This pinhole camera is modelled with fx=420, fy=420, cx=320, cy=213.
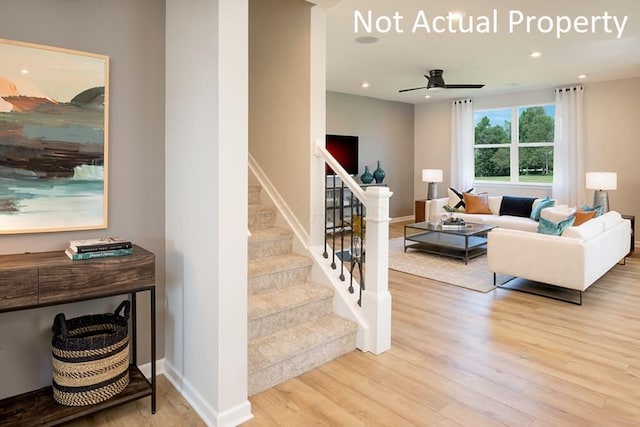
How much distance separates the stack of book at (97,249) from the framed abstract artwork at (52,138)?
0.79ft

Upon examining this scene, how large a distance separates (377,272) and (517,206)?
5.38m

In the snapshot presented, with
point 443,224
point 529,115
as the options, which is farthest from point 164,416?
point 529,115

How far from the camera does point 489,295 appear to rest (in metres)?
4.34

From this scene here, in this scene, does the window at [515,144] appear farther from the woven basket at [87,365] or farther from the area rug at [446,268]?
the woven basket at [87,365]

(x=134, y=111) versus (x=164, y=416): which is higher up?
(x=134, y=111)

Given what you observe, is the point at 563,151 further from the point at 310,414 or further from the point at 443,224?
the point at 310,414

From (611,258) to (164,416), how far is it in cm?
474

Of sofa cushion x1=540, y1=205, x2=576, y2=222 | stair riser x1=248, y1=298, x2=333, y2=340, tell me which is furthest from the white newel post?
sofa cushion x1=540, y1=205, x2=576, y2=222

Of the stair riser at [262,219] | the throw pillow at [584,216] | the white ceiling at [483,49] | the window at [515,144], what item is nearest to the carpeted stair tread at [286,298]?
the stair riser at [262,219]

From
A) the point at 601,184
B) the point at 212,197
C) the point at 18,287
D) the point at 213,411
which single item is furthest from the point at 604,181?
the point at 18,287

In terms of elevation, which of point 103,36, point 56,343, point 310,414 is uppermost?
point 103,36

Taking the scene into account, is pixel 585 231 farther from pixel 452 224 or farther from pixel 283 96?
pixel 283 96

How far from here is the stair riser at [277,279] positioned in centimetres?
301

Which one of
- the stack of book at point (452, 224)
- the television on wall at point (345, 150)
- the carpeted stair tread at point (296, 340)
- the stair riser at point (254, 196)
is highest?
the television on wall at point (345, 150)
